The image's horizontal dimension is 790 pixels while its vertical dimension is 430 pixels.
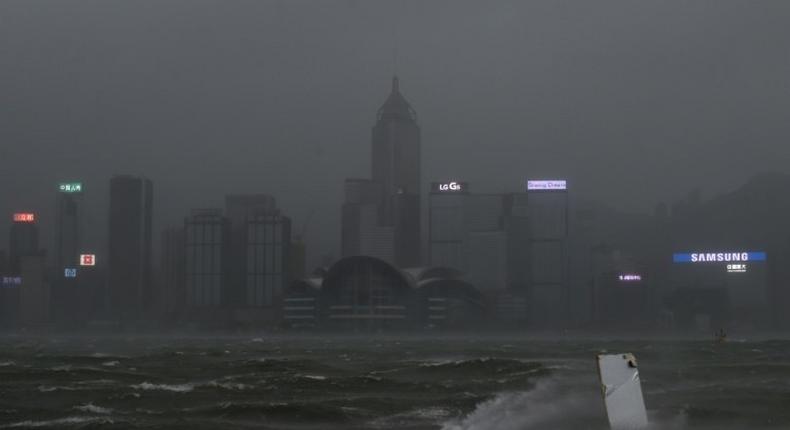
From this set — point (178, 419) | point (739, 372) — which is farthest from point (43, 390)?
point (739, 372)

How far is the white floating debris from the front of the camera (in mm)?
28109

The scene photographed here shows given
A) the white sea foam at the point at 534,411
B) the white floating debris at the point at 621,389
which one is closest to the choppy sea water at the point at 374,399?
the white sea foam at the point at 534,411

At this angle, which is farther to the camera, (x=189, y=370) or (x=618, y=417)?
(x=189, y=370)

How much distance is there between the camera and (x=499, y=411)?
52.2 meters

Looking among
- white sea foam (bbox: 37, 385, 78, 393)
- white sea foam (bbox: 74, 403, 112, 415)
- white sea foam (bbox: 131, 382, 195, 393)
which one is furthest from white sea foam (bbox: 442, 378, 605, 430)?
white sea foam (bbox: 37, 385, 78, 393)

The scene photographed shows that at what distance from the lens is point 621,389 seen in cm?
2869

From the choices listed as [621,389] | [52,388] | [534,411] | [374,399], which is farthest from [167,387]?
[621,389]

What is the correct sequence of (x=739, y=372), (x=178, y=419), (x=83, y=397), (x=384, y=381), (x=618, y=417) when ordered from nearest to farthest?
1. (x=618, y=417)
2. (x=178, y=419)
3. (x=83, y=397)
4. (x=384, y=381)
5. (x=739, y=372)

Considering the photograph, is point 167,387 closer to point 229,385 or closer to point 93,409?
point 229,385

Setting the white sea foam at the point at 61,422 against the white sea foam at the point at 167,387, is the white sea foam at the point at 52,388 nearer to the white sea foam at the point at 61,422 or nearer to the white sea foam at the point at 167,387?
the white sea foam at the point at 167,387

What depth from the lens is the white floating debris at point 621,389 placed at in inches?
1107

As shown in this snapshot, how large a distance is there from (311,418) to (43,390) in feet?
83.3

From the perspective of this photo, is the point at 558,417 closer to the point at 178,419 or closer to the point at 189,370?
the point at 178,419

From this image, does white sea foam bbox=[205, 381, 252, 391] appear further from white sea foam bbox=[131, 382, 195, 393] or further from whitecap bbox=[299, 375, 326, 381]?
whitecap bbox=[299, 375, 326, 381]
